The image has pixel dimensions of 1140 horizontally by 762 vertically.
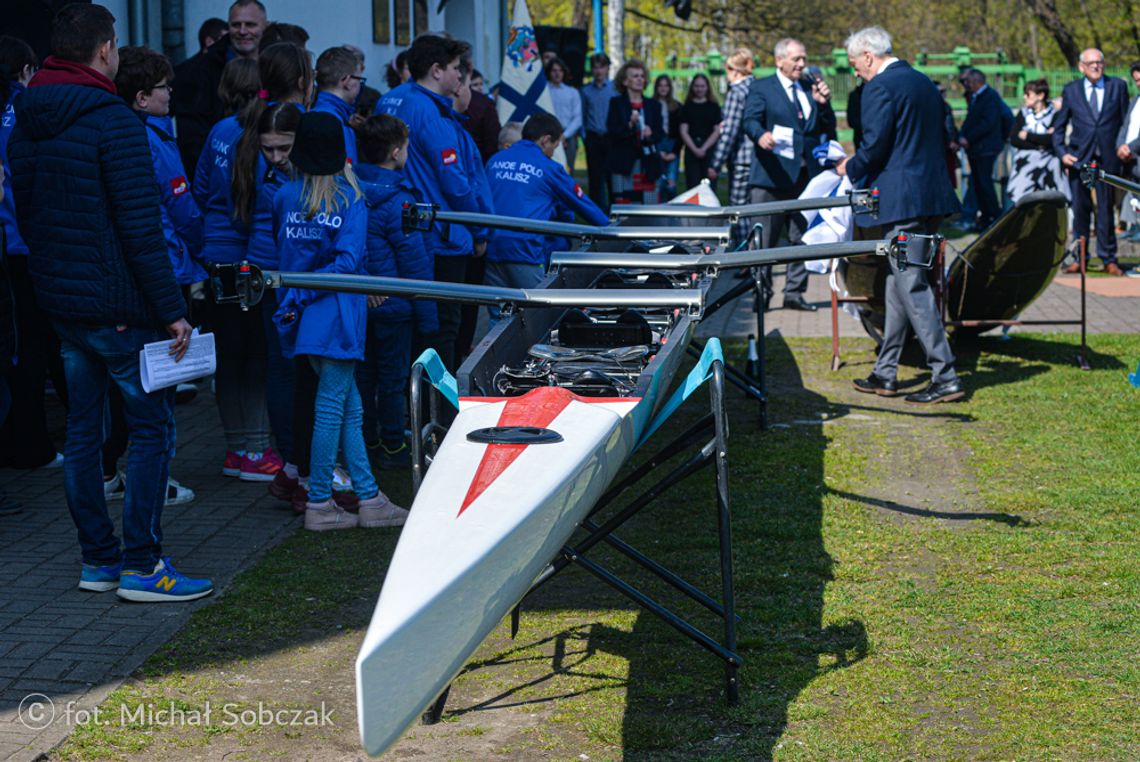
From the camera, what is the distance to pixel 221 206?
6.92 meters

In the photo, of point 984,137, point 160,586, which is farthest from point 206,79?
point 984,137

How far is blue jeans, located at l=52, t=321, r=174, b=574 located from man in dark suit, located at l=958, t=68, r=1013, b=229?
14386 mm

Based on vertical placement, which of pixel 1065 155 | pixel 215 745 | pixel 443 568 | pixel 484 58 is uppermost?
pixel 484 58

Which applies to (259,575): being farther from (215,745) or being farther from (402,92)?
(402,92)

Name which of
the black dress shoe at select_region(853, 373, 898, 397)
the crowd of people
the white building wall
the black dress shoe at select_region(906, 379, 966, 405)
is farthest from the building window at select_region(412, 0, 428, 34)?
Result: the black dress shoe at select_region(906, 379, 966, 405)

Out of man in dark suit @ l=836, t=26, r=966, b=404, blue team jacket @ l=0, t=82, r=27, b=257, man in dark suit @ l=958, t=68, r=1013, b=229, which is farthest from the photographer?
man in dark suit @ l=958, t=68, r=1013, b=229

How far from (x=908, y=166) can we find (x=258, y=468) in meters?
4.37

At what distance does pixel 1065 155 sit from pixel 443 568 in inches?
491

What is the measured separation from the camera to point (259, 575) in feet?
19.2

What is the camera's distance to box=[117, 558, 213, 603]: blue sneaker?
5.50m

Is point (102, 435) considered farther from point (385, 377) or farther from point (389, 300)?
point (385, 377)

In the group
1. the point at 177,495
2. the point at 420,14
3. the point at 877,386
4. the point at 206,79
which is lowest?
the point at 177,495

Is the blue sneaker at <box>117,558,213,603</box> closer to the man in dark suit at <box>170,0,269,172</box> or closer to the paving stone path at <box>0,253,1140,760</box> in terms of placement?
the paving stone path at <box>0,253,1140,760</box>

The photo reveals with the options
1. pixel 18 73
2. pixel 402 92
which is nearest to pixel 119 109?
pixel 18 73
